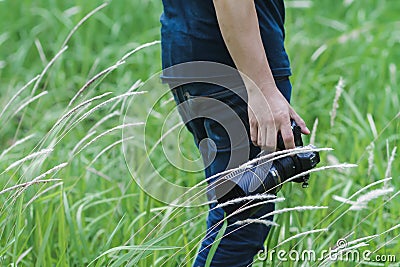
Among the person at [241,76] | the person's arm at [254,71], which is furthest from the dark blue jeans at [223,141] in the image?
the person's arm at [254,71]

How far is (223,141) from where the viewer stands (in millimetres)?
1621

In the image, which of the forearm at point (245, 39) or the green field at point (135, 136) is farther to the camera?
the green field at point (135, 136)

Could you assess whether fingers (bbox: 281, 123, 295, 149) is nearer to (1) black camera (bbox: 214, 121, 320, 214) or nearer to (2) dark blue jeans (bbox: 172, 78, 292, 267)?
(1) black camera (bbox: 214, 121, 320, 214)

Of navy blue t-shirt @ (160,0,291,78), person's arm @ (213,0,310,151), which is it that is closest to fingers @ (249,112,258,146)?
person's arm @ (213,0,310,151)

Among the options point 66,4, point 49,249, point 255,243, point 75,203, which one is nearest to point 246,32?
point 255,243

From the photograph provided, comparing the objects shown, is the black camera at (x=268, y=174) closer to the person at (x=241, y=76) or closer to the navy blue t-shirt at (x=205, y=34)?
the person at (x=241, y=76)

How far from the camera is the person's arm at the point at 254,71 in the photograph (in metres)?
1.39

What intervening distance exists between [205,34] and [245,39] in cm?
17

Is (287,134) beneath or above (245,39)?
beneath

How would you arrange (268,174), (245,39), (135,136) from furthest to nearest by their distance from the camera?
(135,136), (268,174), (245,39)

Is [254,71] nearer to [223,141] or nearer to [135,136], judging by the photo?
[223,141]

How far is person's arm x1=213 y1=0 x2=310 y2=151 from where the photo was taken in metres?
1.39

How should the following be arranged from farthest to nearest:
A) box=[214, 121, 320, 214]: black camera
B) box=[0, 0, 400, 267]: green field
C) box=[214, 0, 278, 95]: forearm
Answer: box=[0, 0, 400, 267]: green field < box=[214, 121, 320, 214]: black camera < box=[214, 0, 278, 95]: forearm

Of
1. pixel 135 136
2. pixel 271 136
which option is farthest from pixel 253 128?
pixel 135 136
